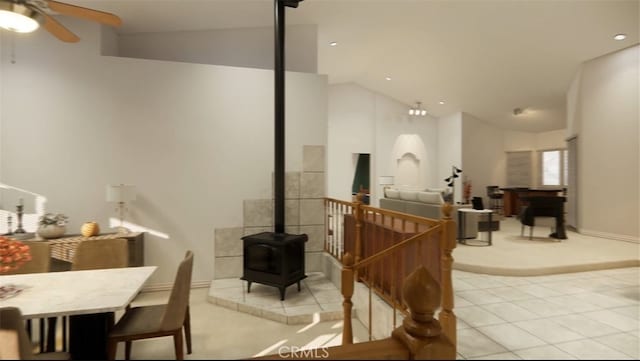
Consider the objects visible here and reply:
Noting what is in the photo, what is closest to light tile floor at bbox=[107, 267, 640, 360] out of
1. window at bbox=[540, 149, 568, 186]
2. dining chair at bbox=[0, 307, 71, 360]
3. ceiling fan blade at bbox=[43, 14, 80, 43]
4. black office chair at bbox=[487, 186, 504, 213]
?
dining chair at bbox=[0, 307, 71, 360]

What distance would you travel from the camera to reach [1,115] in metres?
4.20

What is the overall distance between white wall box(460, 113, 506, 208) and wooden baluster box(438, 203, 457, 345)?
8115 millimetres

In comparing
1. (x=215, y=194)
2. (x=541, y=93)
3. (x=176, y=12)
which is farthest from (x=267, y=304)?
(x=541, y=93)

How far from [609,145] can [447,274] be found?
226 inches

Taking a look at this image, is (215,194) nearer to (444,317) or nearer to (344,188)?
(444,317)

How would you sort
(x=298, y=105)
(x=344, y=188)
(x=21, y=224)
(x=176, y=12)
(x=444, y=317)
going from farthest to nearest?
(x=344, y=188)
(x=298, y=105)
(x=176, y=12)
(x=21, y=224)
(x=444, y=317)

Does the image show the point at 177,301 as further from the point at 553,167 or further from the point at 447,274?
the point at 553,167

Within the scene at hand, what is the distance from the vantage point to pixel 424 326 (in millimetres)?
905

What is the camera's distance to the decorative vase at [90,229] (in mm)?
4172

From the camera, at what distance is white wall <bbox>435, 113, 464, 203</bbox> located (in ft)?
31.9

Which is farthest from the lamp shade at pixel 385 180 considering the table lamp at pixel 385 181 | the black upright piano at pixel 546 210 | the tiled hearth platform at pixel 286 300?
the tiled hearth platform at pixel 286 300

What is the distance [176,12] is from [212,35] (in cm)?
72

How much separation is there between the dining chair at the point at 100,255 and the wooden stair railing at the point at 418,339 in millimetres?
2869

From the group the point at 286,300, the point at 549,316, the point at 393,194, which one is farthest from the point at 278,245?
the point at 393,194
